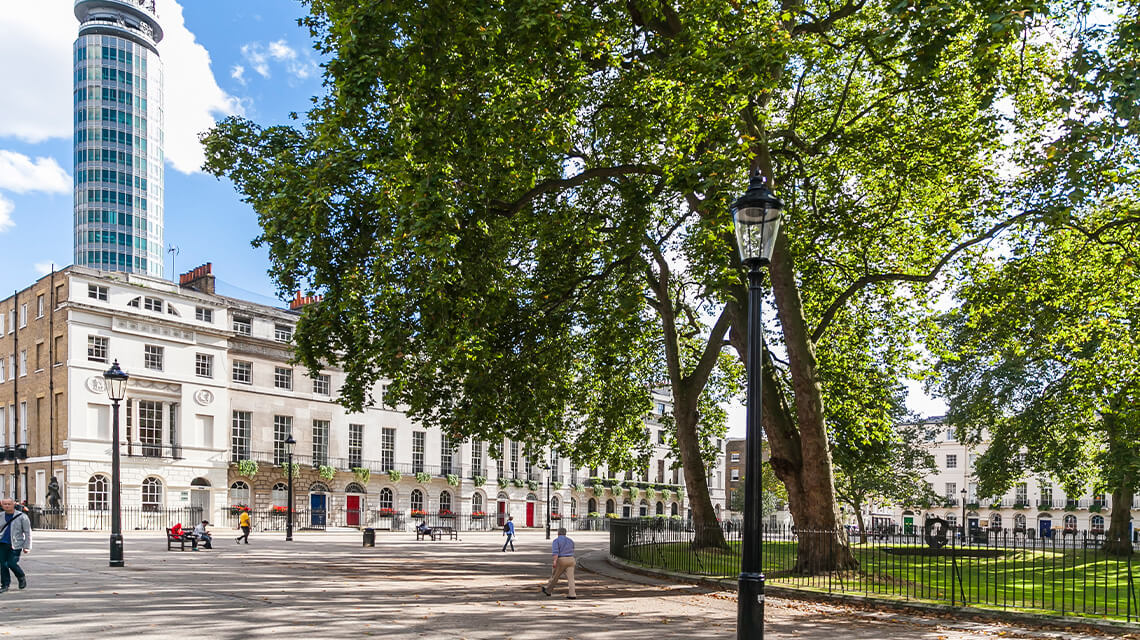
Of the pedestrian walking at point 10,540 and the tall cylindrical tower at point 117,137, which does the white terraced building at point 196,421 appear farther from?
the tall cylindrical tower at point 117,137

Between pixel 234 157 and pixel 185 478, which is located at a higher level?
pixel 234 157

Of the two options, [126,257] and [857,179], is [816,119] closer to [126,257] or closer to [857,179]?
[857,179]

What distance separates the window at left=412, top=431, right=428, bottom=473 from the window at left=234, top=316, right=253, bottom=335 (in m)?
13.4

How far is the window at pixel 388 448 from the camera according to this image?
57.5 m

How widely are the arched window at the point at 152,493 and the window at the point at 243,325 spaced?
9.53 meters

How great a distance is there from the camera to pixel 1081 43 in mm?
13906

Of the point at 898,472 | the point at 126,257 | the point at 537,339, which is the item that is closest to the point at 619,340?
the point at 537,339

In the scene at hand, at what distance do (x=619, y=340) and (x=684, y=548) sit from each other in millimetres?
6346

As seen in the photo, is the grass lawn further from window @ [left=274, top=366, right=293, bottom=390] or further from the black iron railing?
window @ [left=274, top=366, right=293, bottom=390]

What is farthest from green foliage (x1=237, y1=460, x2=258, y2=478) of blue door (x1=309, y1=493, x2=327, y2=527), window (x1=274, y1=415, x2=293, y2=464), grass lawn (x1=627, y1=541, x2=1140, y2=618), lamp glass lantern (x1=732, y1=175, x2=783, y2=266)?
lamp glass lantern (x1=732, y1=175, x2=783, y2=266)

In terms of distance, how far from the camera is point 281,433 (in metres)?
52.3

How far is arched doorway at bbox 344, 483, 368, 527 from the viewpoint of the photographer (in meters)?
54.2

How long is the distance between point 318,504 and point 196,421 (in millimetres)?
9102

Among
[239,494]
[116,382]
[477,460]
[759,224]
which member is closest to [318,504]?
[239,494]
